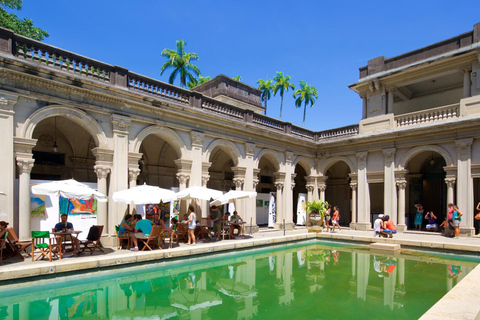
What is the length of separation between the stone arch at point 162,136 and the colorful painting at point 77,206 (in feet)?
7.54

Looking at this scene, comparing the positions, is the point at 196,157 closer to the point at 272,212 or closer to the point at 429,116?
the point at 272,212

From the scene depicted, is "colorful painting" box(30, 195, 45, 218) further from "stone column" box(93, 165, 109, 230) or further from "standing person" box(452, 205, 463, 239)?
"standing person" box(452, 205, 463, 239)

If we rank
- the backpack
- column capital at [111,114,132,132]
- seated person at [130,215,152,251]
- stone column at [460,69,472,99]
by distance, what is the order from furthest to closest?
1. stone column at [460,69,472,99]
2. column capital at [111,114,132,132]
3. seated person at [130,215,152,251]
4. the backpack

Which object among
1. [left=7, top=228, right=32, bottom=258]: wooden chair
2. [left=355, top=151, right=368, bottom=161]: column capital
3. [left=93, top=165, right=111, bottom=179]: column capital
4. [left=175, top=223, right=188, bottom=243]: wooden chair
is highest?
[left=355, top=151, right=368, bottom=161]: column capital

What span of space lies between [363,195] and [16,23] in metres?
22.1

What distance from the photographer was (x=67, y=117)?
33.0 feet

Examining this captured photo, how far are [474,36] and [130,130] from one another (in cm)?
1579

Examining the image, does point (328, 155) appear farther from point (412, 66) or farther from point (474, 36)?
point (474, 36)

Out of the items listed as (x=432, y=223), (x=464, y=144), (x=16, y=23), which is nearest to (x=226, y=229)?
(x=432, y=223)

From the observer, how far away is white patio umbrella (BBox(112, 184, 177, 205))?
9406 millimetres

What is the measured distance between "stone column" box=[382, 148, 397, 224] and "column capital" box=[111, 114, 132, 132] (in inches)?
512

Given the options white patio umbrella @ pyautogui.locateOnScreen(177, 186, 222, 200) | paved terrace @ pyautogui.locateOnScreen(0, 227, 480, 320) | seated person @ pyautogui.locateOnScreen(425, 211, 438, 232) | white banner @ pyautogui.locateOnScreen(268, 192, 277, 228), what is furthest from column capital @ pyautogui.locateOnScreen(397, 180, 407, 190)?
white patio umbrella @ pyautogui.locateOnScreen(177, 186, 222, 200)

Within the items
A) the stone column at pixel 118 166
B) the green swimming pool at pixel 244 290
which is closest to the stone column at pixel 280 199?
the green swimming pool at pixel 244 290

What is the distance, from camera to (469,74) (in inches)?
591
